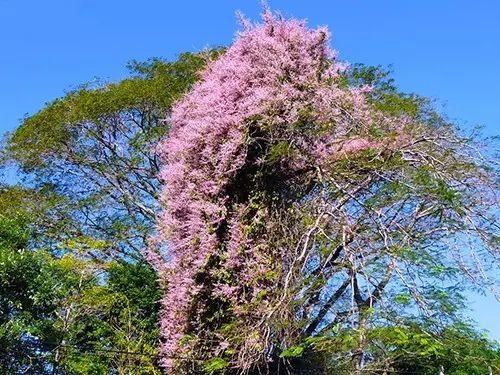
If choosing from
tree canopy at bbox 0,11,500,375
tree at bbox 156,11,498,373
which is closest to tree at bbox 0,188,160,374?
tree canopy at bbox 0,11,500,375

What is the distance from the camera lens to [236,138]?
6789 millimetres

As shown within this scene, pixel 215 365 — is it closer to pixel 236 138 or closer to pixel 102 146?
pixel 236 138

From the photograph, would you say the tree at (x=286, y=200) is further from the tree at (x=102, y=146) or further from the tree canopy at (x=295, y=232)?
the tree at (x=102, y=146)

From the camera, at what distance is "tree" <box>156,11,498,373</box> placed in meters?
6.46

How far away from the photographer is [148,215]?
11.6 meters

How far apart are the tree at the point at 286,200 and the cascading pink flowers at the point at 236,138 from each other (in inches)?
0.5

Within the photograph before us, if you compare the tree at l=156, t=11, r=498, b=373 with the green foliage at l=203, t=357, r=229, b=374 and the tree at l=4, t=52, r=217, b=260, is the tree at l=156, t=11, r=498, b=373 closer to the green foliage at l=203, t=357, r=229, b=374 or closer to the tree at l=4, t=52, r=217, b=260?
the green foliage at l=203, t=357, r=229, b=374

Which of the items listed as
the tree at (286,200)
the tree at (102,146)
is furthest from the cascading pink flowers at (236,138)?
the tree at (102,146)

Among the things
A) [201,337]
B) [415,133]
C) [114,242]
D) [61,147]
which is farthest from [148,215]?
[415,133]

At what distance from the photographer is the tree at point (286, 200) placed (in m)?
→ 6.46

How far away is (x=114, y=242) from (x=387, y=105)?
4624 mm

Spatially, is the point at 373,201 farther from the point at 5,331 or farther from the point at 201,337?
the point at 5,331

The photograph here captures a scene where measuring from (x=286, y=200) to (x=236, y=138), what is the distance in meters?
0.81

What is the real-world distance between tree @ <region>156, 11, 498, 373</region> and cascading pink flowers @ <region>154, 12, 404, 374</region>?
0.04ft
